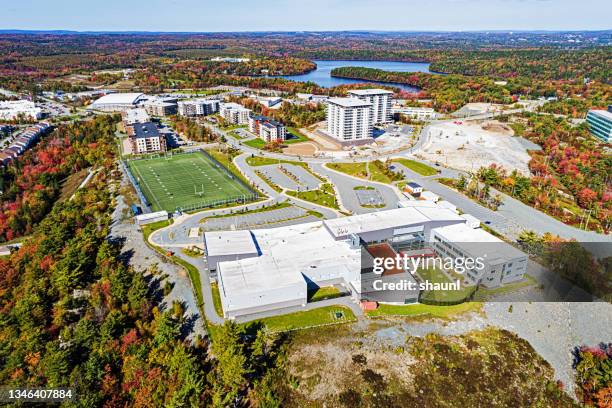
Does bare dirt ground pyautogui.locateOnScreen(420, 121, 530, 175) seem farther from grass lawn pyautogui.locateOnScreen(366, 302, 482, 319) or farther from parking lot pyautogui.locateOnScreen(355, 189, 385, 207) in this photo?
grass lawn pyautogui.locateOnScreen(366, 302, 482, 319)

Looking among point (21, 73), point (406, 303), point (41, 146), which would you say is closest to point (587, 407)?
point (406, 303)

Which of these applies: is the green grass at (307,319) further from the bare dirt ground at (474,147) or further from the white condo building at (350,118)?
the white condo building at (350,118)

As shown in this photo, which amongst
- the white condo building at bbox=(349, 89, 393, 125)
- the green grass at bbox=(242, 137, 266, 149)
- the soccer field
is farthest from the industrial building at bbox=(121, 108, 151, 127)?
the white condo building at bbox=(349, 89, 393, 125)

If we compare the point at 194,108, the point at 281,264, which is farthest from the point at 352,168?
the point at 194,108

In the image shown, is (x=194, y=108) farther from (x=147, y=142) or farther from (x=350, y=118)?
(x=350, y=118)

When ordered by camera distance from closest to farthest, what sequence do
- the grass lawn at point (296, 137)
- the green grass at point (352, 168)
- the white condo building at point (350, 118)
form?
the green grass at point (352, 168) → the white condo building at point (350, 118) → the grass lawn at point (296, 137)

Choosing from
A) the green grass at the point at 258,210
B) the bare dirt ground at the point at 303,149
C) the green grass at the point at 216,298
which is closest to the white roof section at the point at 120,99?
the bare dirt ground at the point at 303,149
